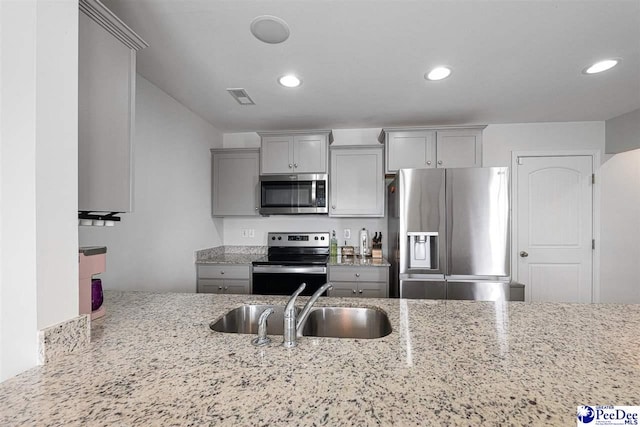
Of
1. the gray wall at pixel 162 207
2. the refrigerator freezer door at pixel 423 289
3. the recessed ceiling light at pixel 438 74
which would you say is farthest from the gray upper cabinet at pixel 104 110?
the refrigerator freezer door at pixel 423 289

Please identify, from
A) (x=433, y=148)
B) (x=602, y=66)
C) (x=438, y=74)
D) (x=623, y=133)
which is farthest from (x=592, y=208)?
(x=438, y=74)

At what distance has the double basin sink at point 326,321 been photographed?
1.28m

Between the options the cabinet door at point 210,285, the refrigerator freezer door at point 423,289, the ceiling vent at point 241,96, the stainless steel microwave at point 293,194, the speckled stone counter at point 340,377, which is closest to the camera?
the speckled stone counter at point 340,377

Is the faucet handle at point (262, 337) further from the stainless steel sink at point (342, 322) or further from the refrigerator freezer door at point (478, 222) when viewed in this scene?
the refrigerator freezer door at point (478, 222)

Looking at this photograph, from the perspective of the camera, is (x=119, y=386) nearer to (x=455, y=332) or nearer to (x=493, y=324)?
(x=455, y=332)

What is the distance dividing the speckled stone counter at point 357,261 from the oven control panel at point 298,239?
34 centimetres

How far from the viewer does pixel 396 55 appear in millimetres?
1809

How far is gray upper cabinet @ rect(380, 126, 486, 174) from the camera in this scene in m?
2.87

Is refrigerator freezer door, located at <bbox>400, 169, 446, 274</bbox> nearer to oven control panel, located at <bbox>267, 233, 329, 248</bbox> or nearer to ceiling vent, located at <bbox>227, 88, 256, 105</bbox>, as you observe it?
oven control panel, located at <bbox>267, 233, 329, 248</bbox>

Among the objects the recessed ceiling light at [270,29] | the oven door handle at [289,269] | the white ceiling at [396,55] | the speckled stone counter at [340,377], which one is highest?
the white ceiling at [396,55]

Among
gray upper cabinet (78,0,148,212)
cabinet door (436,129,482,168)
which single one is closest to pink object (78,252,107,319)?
gray upper cabinet (78,0,148,212)

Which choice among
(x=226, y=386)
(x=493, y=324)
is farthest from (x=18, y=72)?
(x=493, y=324)

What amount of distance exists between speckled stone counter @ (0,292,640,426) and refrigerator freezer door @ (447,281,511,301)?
1344mm

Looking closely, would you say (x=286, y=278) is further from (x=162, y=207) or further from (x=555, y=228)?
(x=555, y=228)
